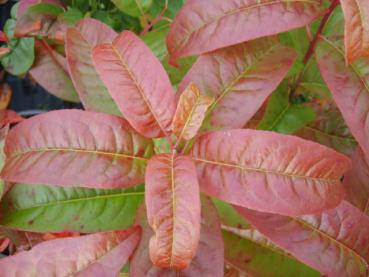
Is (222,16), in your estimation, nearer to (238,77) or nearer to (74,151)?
(238,77)

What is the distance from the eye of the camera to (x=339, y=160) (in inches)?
22.5

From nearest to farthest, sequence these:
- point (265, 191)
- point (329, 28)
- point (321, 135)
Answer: point (265, 191) < point (329, 28) < point (321, 135)

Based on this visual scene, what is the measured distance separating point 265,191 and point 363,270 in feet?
0.77

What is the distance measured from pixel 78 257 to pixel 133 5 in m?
0.49

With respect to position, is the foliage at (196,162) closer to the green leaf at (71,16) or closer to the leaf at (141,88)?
the leaf at (141,88)

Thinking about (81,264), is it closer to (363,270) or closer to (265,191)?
(265,191)

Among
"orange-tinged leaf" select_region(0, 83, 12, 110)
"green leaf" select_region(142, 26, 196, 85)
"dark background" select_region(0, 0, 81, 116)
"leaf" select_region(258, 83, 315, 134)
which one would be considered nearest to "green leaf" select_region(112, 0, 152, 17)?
"green leaf" select_region(142, 26, 196, 85)

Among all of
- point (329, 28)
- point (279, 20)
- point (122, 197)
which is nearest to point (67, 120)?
point (122, 197)

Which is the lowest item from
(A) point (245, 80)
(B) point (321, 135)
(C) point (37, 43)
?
(B) point (321, 135)

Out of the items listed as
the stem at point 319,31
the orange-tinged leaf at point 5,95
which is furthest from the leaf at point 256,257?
the orange-tinged leaf at point 5,95

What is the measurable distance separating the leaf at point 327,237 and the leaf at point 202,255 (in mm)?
48

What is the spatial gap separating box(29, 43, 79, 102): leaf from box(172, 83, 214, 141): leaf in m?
0.49

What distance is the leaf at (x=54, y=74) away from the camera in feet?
3.33

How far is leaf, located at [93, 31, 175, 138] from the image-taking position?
610 mm
